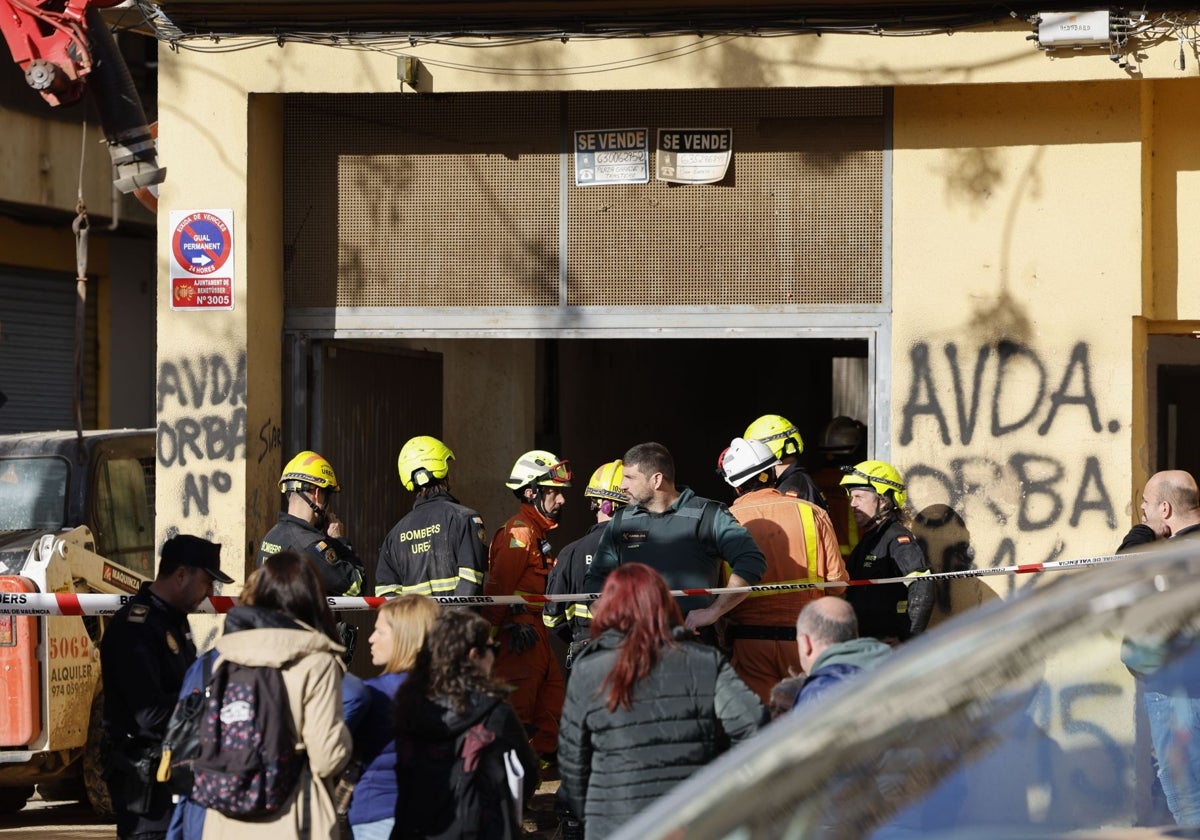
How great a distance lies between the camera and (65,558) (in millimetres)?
8312

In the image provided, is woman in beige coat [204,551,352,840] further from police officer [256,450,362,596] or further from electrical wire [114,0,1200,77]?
electrical wire [114,0,1200,77]

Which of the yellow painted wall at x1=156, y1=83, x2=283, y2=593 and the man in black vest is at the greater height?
the yellow painted wall at x1=156, y1=83, x2=283, y2=593

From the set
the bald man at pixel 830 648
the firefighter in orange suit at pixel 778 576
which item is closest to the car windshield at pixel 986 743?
the bald man at pixel 830 648

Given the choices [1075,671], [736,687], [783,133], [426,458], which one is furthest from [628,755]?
[783,133]

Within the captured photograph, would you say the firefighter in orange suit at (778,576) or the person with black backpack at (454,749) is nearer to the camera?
the person with black backpack at (454,749)

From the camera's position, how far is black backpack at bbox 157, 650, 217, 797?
16.1ft

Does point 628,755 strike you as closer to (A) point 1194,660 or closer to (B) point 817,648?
(B) point 817,648

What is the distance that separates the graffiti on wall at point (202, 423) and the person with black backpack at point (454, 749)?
445 cm

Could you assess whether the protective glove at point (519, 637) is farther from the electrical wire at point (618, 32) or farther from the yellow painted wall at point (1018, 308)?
the electrical wire at point (618, 32)

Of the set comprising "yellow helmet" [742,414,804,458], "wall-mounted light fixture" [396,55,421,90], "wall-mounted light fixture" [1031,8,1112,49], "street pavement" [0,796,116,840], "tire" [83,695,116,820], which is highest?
"wall-mounted light fixture" [1031,8,1112,49]

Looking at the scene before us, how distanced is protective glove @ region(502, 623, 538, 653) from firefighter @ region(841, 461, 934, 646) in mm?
1816

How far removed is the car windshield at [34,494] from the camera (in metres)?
9.29

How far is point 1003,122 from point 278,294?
430cm

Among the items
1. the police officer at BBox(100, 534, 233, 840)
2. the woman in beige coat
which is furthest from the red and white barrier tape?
the woman in beige coat
